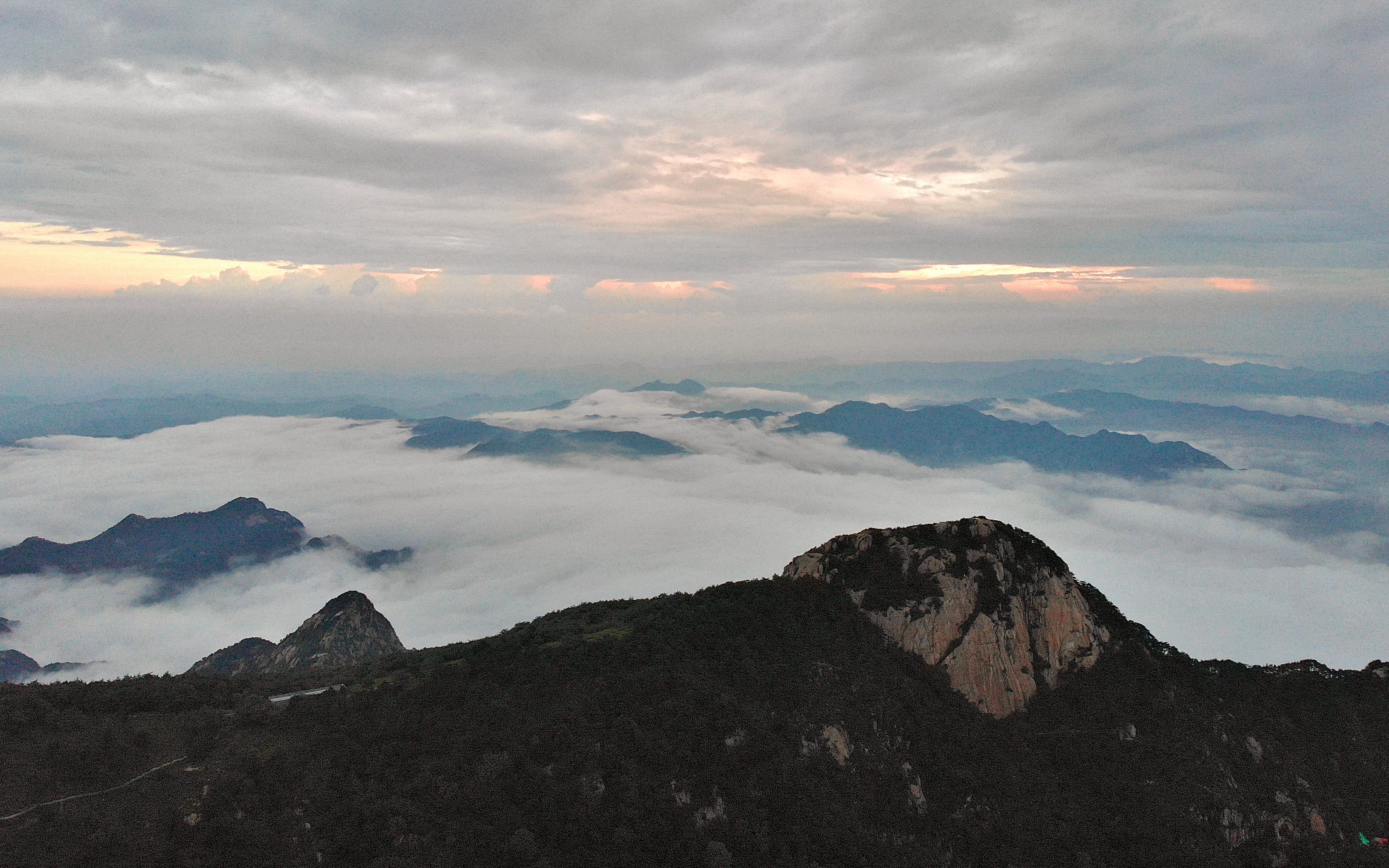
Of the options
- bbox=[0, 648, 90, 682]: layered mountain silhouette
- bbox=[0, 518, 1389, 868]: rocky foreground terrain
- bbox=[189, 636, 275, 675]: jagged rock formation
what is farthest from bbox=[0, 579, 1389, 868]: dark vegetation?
bbox=[0, 648, 90, 682]: layered mountain silhouette

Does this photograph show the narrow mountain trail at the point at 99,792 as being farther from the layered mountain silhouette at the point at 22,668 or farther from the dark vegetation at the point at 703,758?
the layered mountain silhouette at the point at 22,668

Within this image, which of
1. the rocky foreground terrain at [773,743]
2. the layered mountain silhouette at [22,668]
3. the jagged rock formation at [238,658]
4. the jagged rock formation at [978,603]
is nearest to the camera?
the rocky foreground terrain at [773,743]

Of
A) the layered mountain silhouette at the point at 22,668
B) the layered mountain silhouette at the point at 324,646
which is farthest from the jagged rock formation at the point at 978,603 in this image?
the layered mountain silhouette at the point at 22,668

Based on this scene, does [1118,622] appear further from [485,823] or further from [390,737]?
[390,737]

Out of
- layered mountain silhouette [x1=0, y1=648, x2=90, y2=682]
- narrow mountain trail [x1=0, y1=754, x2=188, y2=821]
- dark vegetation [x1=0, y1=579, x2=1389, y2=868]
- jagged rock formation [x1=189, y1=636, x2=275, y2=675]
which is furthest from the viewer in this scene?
layered mountain silhouette [x1=0, y1=648, x2=90, y2=682]

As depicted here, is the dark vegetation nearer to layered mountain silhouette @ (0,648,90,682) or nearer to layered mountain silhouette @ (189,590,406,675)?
layered mountain silhouette @ (189,590,406,675)

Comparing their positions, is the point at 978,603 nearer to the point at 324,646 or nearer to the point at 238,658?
the point at 324,646
